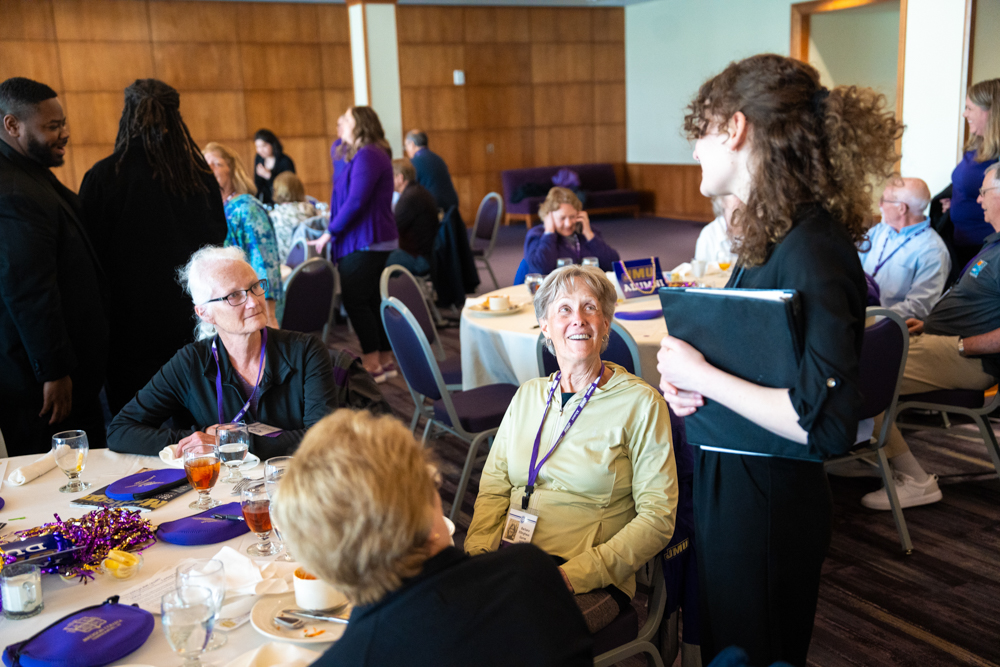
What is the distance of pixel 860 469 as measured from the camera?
151 inches

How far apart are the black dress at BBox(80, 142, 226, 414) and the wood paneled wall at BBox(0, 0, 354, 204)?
8.53 meters

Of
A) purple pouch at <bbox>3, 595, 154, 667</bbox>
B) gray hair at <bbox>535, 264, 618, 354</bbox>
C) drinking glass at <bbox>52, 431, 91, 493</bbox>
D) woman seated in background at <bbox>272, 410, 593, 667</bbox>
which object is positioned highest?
gray hair at <bbox>535, 264, 618, 354</bbox>

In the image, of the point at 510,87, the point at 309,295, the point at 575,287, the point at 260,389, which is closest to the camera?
the point at 575,287

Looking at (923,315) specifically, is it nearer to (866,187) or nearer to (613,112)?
(866,187)

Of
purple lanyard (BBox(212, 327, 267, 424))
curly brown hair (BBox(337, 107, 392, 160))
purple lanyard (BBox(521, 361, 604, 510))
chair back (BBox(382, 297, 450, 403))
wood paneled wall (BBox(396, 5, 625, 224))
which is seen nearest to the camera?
purple lanyard (BBox(521, 361, 604, 510))

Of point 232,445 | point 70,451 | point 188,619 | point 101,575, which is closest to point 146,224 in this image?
point 70,451

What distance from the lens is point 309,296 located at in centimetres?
470

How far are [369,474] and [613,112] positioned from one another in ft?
45.7

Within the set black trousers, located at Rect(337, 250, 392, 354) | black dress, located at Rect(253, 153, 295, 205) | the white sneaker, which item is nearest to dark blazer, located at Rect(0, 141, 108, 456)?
black trousers, located at Rect(337, 250, 392, 354)

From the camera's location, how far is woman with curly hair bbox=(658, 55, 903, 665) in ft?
4.60

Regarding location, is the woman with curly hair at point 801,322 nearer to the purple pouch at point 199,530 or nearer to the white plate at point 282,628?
the white plate at point 282,628

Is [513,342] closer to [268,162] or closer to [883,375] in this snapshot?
[883,375]

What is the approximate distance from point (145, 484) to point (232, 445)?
26cm

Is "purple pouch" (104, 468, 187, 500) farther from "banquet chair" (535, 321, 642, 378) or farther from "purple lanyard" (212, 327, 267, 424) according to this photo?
"banquet chair" (535, 321, 642, 378)
